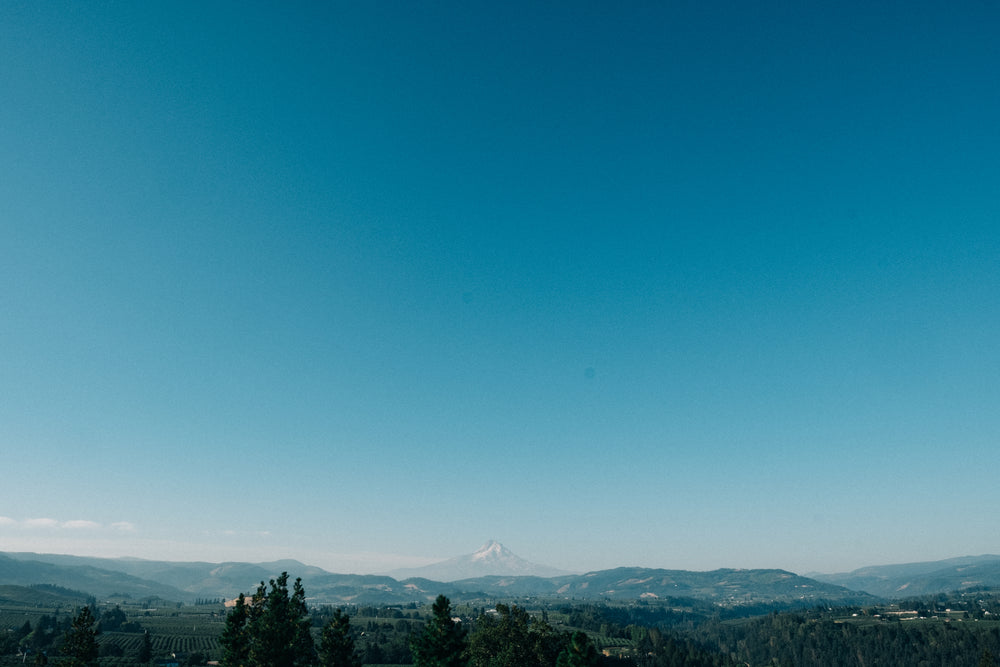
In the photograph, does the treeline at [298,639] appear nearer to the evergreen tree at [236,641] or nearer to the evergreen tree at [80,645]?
the evergreen tree at [236,641]

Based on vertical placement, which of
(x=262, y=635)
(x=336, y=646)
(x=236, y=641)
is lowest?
(x=336, y=646)

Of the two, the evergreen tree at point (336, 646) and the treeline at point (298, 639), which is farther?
the evergreen tree at point (336, 646)

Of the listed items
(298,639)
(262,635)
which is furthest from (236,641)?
(298,639)

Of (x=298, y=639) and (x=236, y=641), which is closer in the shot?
(x=236, y=641)

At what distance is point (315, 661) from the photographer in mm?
83938

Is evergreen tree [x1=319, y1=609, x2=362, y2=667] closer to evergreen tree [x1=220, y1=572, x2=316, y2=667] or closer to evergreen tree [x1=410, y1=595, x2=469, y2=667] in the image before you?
evergreen tree [x1=220, y1=572, x2=316, y2=667]

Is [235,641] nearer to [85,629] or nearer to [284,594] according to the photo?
[284,594]

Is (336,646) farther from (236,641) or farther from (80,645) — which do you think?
(80,645)

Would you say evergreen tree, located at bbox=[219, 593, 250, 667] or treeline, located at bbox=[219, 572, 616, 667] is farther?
treeline, located at bbox=[219, 572, 616, 667]

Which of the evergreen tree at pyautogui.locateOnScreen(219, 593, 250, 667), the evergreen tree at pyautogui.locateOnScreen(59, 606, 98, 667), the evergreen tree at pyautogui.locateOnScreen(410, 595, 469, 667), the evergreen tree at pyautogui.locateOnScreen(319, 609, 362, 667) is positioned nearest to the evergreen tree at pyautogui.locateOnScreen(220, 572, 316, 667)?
the evergreen tree at pyautogui.locateOnScreen(219, 593, 250, 667)

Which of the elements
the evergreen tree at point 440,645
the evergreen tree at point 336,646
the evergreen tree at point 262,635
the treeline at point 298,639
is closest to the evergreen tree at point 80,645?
the treeline at point 298,639

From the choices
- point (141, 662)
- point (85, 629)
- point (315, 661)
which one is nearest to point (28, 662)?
point (141, 662)

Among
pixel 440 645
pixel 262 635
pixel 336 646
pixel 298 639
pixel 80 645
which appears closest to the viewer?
pixel 262 635

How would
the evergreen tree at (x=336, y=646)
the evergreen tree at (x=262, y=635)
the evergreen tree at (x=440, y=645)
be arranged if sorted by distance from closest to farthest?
the evergreen tree at (x=262, y=635), the evergreen tree at (x=440, y=645), the evergreen tree at (x=336, y=646)
